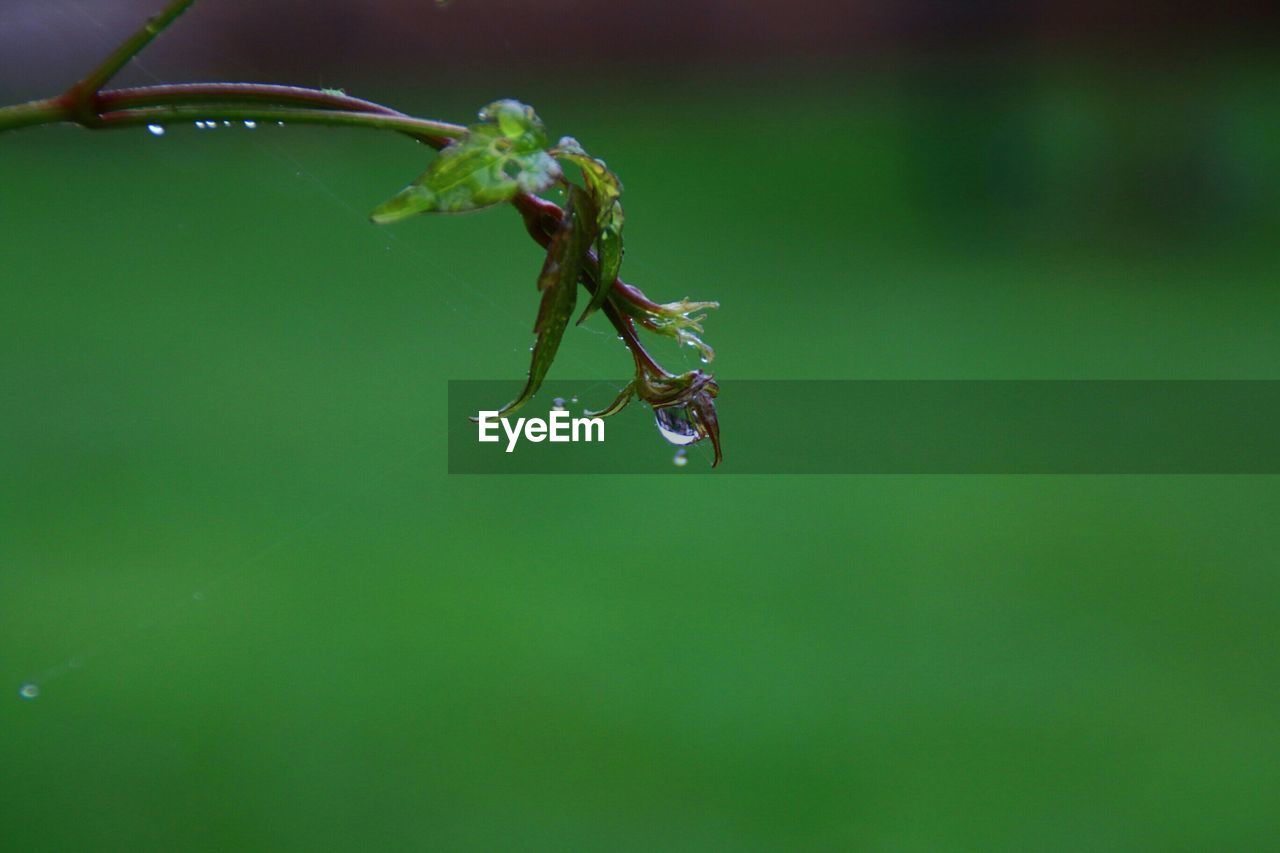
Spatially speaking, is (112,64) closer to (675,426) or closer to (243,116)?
Answer: (243,116)

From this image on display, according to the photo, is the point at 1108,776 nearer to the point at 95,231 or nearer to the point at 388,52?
the point at 95,231

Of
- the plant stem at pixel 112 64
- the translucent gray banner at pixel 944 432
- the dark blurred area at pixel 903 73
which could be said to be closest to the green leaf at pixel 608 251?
the plant stem at pixel 112 64

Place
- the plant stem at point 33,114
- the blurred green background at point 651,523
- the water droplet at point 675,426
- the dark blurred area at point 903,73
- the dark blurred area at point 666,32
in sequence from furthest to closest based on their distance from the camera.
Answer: the dark blurred area at point 666,32 < the dark blurred area at point 903,73 < the blurred green background at point 651,523 < the water droplet at point 675,426 < the plant stem at point 33,114

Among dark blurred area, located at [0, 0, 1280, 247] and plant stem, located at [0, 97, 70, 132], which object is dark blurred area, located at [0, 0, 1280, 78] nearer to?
dark blurred area, located at [0, 0, 1280, 247]

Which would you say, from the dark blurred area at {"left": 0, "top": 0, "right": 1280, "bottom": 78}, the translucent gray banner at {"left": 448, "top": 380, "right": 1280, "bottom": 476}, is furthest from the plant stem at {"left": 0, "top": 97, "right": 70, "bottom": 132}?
the dark blurred area at {"left": 0, "top": 0, "right": 1280, "bottom": 78}

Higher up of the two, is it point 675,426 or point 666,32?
point 666,32

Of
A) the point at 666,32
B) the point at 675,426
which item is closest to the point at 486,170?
the point at 675,426

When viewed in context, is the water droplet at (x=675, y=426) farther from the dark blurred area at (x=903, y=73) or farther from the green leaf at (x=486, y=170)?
the dark blurred area at (x=903, y=73)
